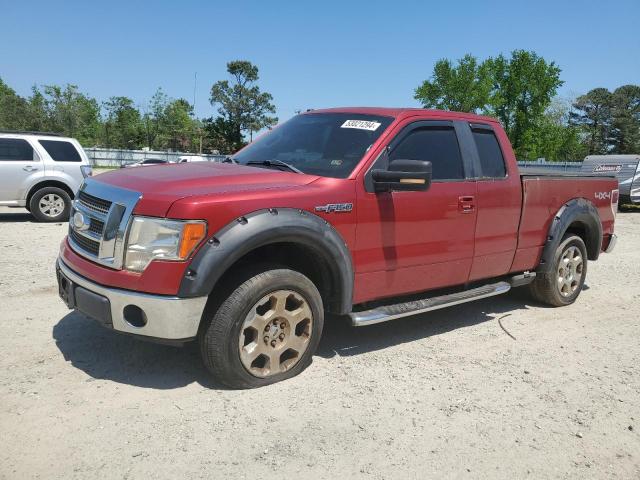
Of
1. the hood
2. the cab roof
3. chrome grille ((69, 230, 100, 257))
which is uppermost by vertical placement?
the cab roof

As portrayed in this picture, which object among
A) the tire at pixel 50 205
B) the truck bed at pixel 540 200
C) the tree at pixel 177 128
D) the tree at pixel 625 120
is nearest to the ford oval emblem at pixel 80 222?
the truck bed at pixel 540 200

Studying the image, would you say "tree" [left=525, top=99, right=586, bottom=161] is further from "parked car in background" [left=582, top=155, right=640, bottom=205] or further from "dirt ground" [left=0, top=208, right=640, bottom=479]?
"dirt ground" [left=0, top=208, right=640, bottom=479]

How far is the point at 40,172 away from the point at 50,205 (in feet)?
2.24

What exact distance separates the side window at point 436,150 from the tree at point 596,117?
256 feet

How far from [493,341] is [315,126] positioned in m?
2.45

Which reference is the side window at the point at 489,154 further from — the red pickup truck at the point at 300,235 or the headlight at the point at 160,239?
the headlight at the point at 160,239

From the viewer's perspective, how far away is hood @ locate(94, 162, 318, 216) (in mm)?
3271

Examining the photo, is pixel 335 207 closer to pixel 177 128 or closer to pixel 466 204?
pixel 466 204

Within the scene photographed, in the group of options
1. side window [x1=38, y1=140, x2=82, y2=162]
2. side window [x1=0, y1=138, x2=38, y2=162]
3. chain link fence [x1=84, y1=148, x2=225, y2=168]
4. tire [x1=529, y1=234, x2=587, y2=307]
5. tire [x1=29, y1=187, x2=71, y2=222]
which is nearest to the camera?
tire [x1=529, y1=234, x2=587, y2=307]

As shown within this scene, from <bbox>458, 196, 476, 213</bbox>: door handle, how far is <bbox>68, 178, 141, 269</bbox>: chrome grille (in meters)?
2.58

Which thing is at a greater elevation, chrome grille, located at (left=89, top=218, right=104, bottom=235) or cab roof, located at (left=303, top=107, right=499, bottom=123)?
cab roof, located at (left=303, top=107, right=499, bottom=123)

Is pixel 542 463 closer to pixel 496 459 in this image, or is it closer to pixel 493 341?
pixel 496 459

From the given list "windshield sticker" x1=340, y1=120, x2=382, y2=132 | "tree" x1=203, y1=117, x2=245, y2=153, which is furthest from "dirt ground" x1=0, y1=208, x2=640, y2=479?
"tree" x1=203, y1=117, x2=245, y2=153

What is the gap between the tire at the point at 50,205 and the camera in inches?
432
